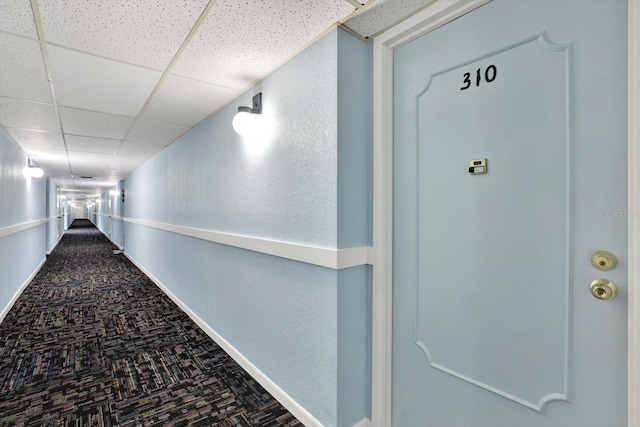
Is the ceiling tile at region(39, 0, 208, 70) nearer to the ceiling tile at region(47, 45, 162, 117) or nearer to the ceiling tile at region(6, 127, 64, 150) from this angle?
the ceiling tile at region(47, 45, 162, 117)

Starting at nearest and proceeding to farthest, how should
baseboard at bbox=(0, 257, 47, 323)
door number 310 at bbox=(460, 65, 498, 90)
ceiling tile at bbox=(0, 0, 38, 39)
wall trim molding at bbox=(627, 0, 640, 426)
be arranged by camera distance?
wall trim molding at bbox=(627, 0, 640, 426), door number 310 at bbox=(460, 65, 498, 90), ceiling tile at bbox=(0, 0, 38, 39), baseboard at bbox=(0, 257, 47, 323)

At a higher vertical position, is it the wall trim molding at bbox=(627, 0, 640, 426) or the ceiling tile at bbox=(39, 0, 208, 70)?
the ceiling tile at bbox=(39, 0, 208, 70)

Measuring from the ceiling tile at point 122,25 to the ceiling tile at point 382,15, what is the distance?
701 mm

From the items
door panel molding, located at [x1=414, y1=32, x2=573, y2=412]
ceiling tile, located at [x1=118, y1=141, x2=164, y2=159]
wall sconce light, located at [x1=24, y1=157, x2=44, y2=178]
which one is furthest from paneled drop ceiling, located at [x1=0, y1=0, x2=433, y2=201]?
wall sconce light, located at [x1=24, y1=157, x2=44, y2=178]

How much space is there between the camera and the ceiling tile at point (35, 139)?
11.3ft

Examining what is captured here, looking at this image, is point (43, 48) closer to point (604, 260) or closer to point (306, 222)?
point (306, 222)

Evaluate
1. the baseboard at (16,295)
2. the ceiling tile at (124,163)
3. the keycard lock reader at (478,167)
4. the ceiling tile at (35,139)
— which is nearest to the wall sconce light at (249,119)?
the keycard lock reader at (478,167)

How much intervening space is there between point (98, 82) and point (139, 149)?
2.51 metres

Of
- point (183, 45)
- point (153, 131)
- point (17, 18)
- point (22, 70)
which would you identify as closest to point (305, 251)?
point (183, 45)

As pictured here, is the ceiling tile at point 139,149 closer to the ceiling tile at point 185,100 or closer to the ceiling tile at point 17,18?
the ceiling tile at point 185,100

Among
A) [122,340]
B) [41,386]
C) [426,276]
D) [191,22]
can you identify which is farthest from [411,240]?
[122,340]

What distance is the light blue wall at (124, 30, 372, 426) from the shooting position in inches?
60.8

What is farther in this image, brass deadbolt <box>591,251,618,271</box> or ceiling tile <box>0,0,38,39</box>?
ceiling tile <box>0,0,38,39</box>

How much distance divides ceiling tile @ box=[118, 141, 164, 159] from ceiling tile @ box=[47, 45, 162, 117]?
1497mm
